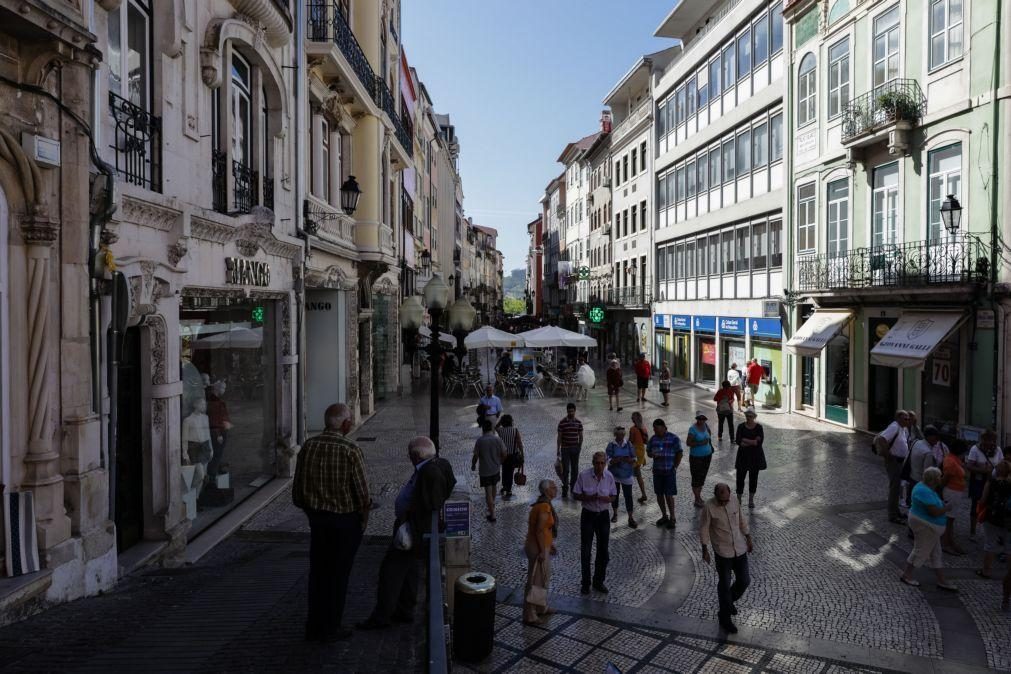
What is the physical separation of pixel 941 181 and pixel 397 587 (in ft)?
53.0

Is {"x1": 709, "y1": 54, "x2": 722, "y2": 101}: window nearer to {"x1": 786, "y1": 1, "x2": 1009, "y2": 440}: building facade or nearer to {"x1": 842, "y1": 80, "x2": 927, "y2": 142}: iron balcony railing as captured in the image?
{"x1": 786, "y1": 1, "x2": 1009, "y2": 440}: building facade

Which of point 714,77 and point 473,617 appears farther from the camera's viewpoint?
point 714,77

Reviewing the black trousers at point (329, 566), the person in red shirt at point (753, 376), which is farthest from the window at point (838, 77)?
the black trousers at point (329, 566)

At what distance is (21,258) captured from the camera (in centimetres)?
587

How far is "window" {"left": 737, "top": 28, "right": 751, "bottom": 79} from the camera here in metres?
26.3

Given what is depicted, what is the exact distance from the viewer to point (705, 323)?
30719 mm

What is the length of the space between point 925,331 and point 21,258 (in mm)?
16904

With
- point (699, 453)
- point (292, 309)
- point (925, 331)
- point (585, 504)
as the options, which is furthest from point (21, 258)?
point (925, 331)

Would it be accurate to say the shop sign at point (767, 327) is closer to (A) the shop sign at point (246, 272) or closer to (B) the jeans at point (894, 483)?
(B) the jeans at point (894, 483)

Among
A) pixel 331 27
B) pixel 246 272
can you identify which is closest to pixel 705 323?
pixel 331 27

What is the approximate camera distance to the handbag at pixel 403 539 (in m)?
5.93

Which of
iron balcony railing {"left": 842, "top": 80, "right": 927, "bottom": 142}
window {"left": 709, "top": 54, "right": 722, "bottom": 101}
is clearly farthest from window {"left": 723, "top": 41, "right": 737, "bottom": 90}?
iron balcony railing {"left": 842, "top": 80, "right": 927, "bottom": 142}

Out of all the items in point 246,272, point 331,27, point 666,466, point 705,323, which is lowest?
point 666,466

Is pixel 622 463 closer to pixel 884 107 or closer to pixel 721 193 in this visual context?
pixel 884 107
